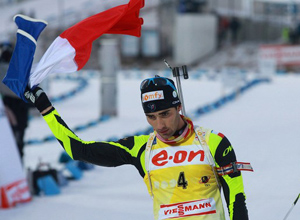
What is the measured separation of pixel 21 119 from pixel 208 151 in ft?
17.5

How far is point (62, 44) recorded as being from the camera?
13.3 ft

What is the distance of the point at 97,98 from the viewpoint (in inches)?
847

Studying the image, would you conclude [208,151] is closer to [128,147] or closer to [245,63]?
[128,147]

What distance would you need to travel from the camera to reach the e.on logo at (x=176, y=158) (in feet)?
10.8

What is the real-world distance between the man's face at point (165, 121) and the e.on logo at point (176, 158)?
10cm

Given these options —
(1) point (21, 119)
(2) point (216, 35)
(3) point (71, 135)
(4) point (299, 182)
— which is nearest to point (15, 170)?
(1) point (21, 119)

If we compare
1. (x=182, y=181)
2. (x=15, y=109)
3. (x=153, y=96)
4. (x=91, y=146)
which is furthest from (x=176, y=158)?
(x=15, y=109)

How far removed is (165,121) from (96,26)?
3.63 ft

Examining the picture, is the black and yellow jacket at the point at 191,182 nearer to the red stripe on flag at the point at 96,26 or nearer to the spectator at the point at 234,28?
the red stripe on flag at the point at 96,26

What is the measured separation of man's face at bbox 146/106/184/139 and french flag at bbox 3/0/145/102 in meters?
0.75

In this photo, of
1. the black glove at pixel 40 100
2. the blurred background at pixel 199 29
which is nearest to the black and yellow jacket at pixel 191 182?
the black glove at pixel 40 100

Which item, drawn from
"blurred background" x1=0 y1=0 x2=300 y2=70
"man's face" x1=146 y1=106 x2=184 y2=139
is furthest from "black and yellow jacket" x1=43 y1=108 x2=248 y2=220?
"blurred background" x1=0 y1=0 x2=300 y2=70

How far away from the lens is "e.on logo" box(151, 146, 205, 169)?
10.8 ft

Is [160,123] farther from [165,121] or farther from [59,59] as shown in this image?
[59,59]
